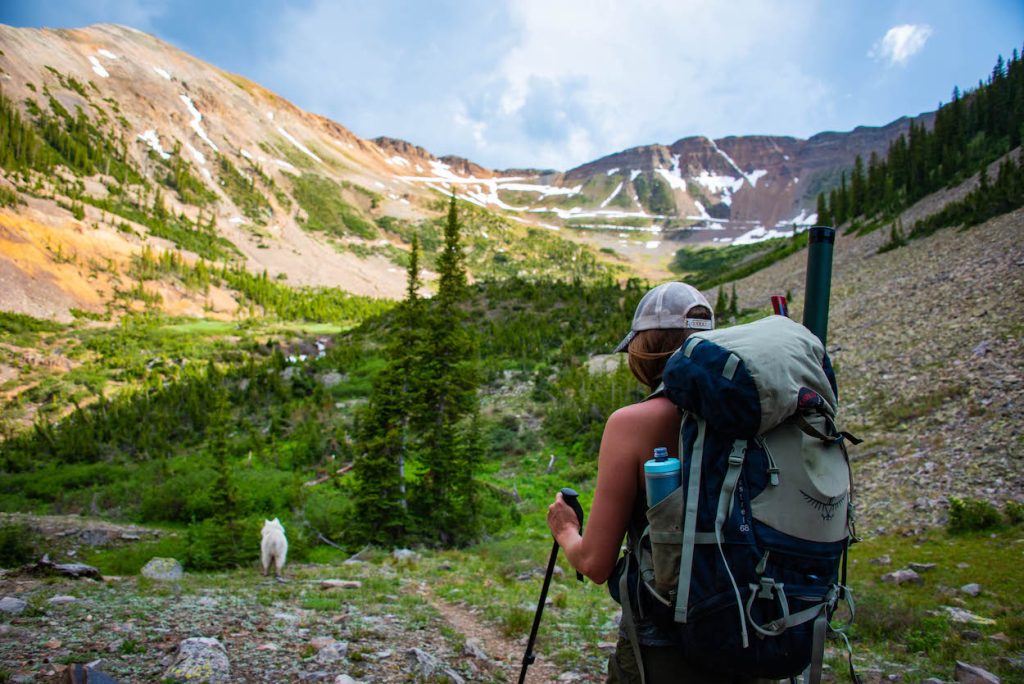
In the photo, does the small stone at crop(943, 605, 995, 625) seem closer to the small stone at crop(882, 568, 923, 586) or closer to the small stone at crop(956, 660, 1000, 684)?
the small stone at crop(882, 568, 923, 586)

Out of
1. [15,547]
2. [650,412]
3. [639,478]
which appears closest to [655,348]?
[650,412]

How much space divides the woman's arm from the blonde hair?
1.02ft

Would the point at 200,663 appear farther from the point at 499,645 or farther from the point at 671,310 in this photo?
the point at 671,310

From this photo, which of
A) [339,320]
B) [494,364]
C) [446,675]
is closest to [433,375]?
[446,675]

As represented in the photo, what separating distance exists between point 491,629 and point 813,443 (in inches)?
222

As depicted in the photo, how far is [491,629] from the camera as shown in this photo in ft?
20.2

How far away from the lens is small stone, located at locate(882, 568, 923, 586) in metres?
6.95

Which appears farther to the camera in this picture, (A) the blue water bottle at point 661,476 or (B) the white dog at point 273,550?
(B) the white dog at point 273,550

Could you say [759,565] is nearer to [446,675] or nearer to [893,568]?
[446,675]

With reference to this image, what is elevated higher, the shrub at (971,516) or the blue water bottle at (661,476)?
the blue water bottle at (661,476)

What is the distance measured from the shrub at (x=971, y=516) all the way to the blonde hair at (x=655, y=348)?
30.7 feet

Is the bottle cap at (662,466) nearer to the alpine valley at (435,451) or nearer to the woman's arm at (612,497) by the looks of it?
the woman's arm at (612,497)

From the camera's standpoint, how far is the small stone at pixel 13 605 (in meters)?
4.73

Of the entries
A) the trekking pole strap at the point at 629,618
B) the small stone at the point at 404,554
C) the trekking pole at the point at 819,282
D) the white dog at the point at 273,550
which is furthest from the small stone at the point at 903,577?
the white dog at the point at 273,550
